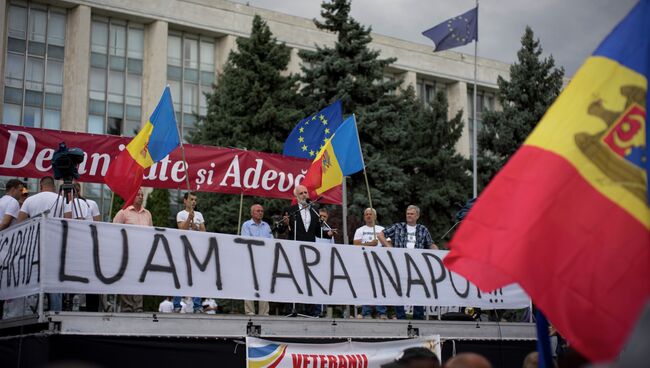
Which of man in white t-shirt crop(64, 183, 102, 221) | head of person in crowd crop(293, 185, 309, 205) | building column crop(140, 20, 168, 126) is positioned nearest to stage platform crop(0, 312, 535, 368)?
man in white t-shirt crop(64, 183, 102, 221)

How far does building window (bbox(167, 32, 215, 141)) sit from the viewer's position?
50969 millimetres

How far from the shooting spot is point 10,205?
11344 mm

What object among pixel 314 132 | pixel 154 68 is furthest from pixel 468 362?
pixel 154 68

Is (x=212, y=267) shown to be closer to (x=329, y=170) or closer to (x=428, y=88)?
(x=329, y=170)

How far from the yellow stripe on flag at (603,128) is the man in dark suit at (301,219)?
796 centimetres

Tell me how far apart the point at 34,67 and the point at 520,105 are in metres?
25.9

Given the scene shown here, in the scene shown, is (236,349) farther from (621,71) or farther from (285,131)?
(285,131)

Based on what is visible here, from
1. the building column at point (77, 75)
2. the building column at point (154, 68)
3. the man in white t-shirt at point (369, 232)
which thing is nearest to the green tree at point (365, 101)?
the building column at point (154, 68)

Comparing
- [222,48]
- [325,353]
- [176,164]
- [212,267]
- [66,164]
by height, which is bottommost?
[325,353]

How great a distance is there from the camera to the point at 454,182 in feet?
127

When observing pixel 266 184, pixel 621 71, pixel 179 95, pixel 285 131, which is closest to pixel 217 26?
pixel 179 95

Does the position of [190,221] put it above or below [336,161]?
below

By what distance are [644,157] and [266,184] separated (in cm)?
1112

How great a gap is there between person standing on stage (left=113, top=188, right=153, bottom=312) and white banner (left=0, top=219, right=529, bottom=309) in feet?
5.20
